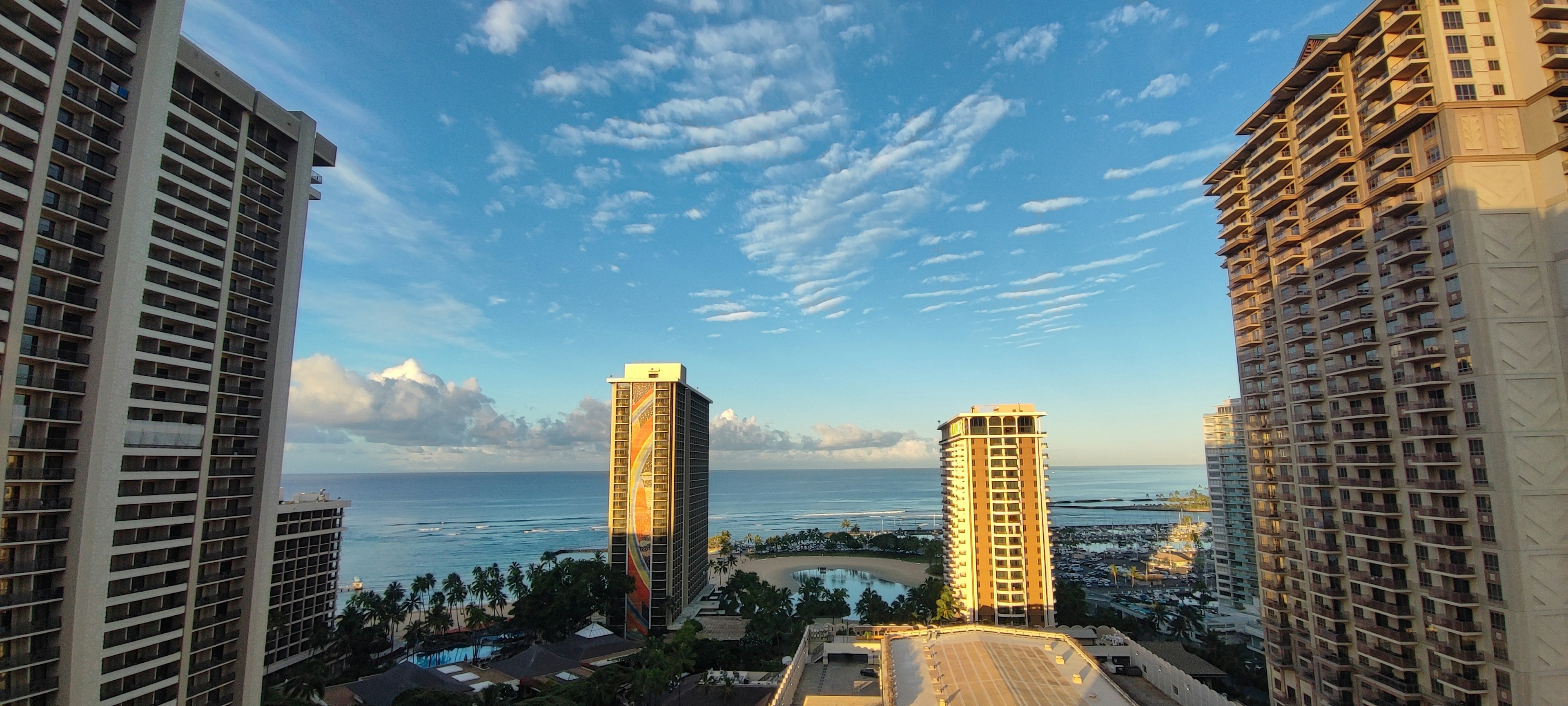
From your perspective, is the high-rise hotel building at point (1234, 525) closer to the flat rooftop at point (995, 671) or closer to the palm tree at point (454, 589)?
the flat rooftop at point (995, 671)

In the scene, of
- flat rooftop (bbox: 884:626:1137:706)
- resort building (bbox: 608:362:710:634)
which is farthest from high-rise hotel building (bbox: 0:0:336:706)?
resort building (bbox: 608:362:710:634)

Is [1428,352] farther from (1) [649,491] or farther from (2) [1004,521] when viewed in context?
(1) [649,491]

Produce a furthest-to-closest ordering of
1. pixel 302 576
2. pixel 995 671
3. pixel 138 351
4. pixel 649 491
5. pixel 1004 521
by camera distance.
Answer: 1. pixel 649 491
2. pixel 1004 521
3. pixel 302 576
4. pixel 995 671
5. pixel 138 351

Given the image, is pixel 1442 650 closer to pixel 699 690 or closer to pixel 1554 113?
pixel 1554 113

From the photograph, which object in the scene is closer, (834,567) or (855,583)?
(855,583)

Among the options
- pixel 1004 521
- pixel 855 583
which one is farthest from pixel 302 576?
pixel 855 583

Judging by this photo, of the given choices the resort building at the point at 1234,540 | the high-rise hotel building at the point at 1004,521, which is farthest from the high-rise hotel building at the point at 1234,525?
the high-rise hotel building at the point at 1004,521
